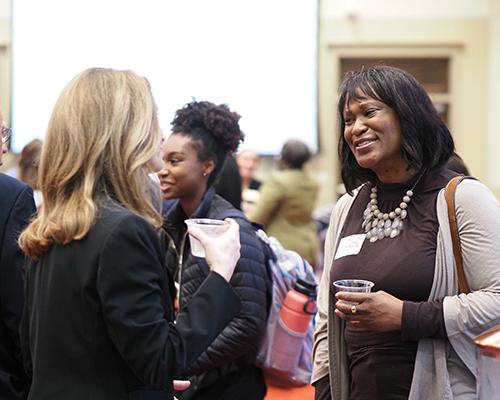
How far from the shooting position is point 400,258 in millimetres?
2211

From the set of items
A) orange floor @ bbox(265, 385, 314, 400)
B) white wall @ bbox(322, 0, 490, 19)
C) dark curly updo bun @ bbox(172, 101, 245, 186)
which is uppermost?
white wall @ bbox(322, 0, 490, 19)

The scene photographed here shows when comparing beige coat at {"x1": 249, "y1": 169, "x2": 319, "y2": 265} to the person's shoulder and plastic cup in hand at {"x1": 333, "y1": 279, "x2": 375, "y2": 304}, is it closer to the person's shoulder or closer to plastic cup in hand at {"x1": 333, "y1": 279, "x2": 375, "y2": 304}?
plastic cup in hand at {"x1": 333, "y1": 279, "x2": 375, "y2": 304}

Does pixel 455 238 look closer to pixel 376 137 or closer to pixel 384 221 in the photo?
pixel 384 221

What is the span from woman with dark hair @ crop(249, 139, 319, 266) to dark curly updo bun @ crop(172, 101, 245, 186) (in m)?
2.72

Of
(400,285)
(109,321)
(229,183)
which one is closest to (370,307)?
(400,285)

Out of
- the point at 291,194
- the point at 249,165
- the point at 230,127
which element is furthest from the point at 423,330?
the point at 249,165

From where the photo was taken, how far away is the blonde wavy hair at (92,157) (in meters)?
1.80

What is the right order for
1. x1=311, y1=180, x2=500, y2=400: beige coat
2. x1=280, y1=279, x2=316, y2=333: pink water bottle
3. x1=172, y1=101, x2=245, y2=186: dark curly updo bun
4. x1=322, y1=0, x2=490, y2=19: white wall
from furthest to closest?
x1=322, y1=0, x2=490, y2=19: white wall
x1=172, y1=101, x2=245, y2=186: dark curly updo bun
x1=280, y1=279, x2=316, y2=333: pink water bottle
x1=311, y1=180, x2=500, y2=400: beige coat

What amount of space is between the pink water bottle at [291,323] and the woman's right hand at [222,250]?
1.03 meters

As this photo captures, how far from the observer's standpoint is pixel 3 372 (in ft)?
7.35

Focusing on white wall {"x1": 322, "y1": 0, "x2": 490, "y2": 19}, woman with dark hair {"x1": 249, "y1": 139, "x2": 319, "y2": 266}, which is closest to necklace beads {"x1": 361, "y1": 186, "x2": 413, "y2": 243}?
woman with dark hair {"x1": 249, "y1": 139, "x2": 319, "y2": 266}

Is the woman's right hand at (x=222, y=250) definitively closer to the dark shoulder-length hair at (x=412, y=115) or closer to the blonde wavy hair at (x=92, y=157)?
the blonde wavy hair at (x=92, y=157)

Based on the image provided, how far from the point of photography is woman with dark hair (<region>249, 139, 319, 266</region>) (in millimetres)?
6035

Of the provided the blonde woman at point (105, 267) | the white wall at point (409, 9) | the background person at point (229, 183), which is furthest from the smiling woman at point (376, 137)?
the white wall at point (409, 9)
